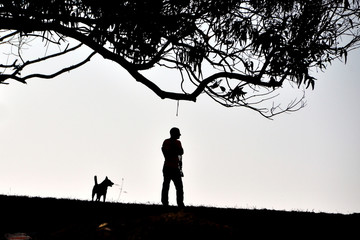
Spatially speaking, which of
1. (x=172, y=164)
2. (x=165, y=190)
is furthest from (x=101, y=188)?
(x=172, y=164)

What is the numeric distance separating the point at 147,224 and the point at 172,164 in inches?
172

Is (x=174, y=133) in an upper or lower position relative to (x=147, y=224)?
upper

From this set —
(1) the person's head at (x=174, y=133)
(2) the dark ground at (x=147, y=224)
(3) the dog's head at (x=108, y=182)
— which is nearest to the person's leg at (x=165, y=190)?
(1) the person's head at (x=174, y=133)

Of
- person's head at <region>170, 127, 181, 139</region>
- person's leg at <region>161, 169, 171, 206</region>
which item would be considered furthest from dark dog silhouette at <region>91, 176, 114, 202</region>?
person's head at <region>170, 127, 181, 139</region>

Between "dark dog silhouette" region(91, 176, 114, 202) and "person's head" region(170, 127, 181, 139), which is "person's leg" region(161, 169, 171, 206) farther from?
"dark dog silhouette" region(91, 176, 114, 202)

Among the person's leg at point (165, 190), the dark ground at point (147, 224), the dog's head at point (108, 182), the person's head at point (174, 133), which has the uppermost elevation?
the person's head at point (174, 133)

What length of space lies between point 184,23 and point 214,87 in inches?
49.0

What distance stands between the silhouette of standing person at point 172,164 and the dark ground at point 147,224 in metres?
1.01

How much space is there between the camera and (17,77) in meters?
9.40

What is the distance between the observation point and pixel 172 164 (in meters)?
8.35

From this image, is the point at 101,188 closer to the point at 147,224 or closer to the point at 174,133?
the point at 174,133

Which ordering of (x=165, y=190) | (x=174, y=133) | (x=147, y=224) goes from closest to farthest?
(x=147, y=224), (x=174, y=133), (x=165, y=190)

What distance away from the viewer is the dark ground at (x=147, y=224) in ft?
12.9

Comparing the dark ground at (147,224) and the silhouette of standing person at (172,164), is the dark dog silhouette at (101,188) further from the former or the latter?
the dark ground at (147,224)
